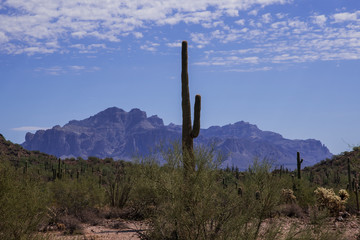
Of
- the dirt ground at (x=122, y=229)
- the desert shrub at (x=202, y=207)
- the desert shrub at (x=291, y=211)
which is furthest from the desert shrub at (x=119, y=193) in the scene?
the desert shrub at (x=202, y=207)

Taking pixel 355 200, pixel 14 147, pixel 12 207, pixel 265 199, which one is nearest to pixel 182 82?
pixel 265 199

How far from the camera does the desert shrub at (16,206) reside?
31.6 ft

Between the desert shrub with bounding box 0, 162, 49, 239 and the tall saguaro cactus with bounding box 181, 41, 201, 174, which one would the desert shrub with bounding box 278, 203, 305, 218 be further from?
the desert shrub with bounding box 0, 162, 49, 239

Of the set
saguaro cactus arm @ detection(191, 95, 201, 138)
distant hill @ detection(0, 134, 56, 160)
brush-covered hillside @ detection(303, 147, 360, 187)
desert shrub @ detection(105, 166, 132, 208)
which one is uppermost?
saguaro cactus arm @ detection(191, 95, 201, 138)

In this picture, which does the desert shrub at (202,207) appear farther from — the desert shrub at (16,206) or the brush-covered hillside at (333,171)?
Result: the brush-covered hillside at (333,171)

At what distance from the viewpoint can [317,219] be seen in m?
10.8

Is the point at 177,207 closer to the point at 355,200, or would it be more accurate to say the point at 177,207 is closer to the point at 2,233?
the point at 2,233

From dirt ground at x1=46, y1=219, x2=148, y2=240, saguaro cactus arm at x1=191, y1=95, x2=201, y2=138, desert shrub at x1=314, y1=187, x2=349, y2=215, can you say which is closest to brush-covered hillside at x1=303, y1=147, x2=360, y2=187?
desert shrub at x1=314, y1=187, x2=349, y2=215

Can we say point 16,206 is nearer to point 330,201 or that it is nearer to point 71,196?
point 71,196

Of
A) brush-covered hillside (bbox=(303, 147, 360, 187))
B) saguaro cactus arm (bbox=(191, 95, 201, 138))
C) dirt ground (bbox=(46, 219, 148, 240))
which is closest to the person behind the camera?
saguaro cactus arm (bbox=(191, 95, 201, 138))

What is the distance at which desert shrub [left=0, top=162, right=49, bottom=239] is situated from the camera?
9.62 meters

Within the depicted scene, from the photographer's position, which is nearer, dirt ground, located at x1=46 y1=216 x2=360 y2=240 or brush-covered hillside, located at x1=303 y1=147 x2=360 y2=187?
dirt ground, located at x1=46 y1=216 x2=360 y2=240

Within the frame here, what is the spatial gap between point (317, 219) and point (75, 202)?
525 inches

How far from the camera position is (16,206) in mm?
9922
